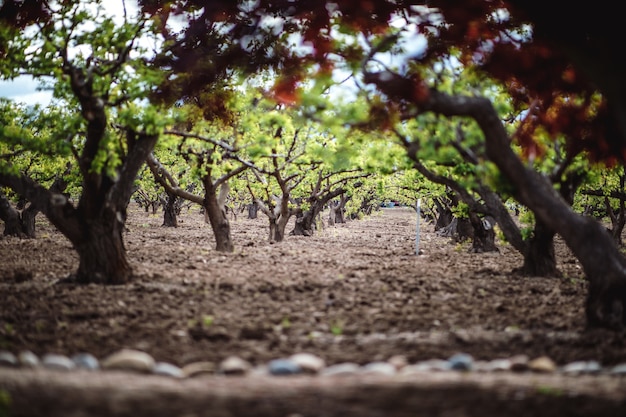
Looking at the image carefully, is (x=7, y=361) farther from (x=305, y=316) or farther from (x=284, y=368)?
(x=305, y=316)

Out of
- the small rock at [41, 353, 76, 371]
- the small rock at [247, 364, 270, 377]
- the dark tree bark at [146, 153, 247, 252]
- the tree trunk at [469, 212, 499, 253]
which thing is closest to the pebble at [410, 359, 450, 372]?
the small rock at [247, 364, 270, 377]

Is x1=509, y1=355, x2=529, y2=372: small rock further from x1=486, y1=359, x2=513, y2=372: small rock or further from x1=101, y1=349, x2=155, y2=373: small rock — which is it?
x1=101, y1=349, x2=155, y2=373: small rock

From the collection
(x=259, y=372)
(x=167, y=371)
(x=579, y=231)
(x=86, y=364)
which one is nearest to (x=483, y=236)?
(x=579, y=231)

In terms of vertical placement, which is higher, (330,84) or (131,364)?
(330,84)

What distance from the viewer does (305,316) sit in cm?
750

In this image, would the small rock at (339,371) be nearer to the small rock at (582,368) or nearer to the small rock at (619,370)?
the small rock at (582,368)

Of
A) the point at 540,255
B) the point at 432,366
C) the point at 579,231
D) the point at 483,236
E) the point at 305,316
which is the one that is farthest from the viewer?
the point at 483,236

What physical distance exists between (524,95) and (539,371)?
5810mm

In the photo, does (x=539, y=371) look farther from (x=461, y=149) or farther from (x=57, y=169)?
(x=57, y=169)

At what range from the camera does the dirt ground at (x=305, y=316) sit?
5633 mm

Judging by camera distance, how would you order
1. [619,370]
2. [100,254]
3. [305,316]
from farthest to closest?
[100,254] < [305,316] < [619,370]

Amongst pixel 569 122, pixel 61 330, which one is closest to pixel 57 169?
pixel 61 330

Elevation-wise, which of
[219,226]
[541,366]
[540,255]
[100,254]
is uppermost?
[219,226]

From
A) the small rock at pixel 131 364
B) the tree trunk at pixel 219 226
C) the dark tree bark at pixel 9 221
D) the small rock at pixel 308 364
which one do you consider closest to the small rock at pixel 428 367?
the small rock at pixel 308 364
